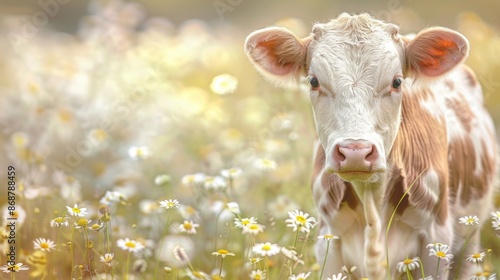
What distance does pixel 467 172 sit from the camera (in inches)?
225

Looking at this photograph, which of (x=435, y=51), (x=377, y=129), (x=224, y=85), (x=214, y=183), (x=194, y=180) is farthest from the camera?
(x=224, y=85)

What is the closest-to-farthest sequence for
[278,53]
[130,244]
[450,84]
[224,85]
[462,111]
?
1. [130,244]
2. [278,53]
3. [462,111]
4. [450,84]
5. [224,85]

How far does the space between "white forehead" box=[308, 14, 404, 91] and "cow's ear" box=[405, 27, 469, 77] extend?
0.09m

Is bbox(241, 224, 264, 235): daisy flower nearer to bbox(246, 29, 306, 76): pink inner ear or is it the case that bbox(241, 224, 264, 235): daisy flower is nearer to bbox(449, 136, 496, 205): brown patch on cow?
bbox(246, 29, 306, 76): pink inner ear

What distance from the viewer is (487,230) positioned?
6.56m

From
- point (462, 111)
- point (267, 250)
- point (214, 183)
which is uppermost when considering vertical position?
point (462, 111)

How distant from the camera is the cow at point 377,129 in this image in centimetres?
442

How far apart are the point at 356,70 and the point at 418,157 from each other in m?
0.74

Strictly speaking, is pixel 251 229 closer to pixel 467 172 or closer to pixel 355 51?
pixel 355 51

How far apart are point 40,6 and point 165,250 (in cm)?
801

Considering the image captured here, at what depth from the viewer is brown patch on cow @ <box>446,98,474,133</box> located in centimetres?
580

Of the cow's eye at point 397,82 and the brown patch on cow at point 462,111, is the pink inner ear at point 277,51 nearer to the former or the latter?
the cow's eye at point 397,82

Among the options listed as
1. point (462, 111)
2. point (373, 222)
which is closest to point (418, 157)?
point (373, 222)

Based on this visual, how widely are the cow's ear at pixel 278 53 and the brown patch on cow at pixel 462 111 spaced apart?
4.26 feet
